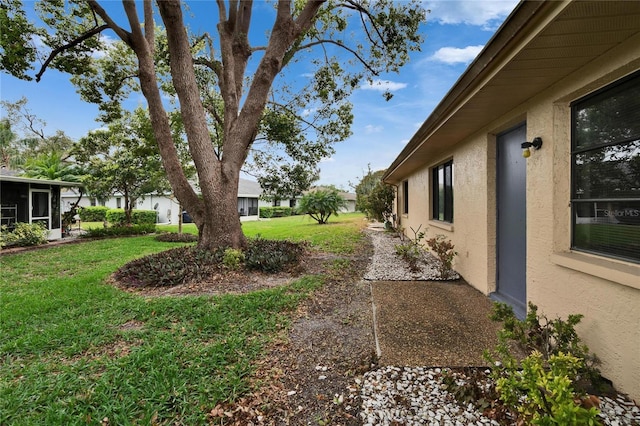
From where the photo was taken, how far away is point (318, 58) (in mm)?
10898

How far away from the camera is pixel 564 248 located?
3109mm

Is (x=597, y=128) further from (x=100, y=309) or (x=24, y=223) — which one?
(x=24, y=223)

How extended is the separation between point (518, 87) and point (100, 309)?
6395mm

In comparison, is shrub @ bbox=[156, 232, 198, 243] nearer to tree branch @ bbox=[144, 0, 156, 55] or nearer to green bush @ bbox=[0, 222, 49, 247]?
green bush @ bbox=[0, 222, 49, 247]

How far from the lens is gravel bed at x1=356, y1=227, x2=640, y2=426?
7.02 ft

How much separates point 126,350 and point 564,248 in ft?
16.0

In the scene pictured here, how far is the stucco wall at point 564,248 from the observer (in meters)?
2.32

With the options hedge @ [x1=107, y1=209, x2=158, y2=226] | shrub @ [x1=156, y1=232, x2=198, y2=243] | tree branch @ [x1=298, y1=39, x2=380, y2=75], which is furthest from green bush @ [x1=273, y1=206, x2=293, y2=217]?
tree branch @ [x1=298, y1=39, x2=380, y2=75]

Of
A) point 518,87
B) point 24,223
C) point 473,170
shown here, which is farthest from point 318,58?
point 24,223

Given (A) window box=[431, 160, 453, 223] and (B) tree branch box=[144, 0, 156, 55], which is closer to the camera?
(A) window box=[431, 160, 453, 223]

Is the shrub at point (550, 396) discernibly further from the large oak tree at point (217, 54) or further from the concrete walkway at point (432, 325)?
the large oak tree at point (217, 54)

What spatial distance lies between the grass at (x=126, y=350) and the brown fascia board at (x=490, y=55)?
364 centimetres

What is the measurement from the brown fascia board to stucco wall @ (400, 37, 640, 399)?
31.4 inches

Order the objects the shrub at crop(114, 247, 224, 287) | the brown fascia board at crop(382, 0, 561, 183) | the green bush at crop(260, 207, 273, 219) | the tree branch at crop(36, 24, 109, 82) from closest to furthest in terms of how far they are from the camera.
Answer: the brown fascia board at crop(382, 0, 561, 183) < the shrub at crop(114, 247, 224, 287) < the tree branch at crop(36, 24, 109, 82) < the green bush at crop(260, 207, 273, 219)
